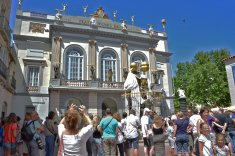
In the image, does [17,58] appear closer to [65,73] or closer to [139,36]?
[65,73]

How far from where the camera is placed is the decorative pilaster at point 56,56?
23.5 metres

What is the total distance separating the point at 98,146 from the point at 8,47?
1706cm

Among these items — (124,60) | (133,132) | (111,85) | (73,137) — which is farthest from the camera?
(124,60)

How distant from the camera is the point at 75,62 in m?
25.5

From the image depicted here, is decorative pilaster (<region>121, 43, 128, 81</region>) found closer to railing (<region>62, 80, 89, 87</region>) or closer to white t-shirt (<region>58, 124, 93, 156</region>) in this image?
railing (<region>62, 80, 89, 87</region>)

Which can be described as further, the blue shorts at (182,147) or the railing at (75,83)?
the railing at (75,83)

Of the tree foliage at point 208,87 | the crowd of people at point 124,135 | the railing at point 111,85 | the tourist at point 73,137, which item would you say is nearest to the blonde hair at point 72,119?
the tourist at point 73,137

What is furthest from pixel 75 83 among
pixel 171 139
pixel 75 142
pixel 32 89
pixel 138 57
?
pixel 75 142

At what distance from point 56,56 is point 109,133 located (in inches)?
747

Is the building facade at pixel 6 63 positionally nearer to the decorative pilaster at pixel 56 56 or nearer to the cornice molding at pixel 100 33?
the decorative pilaster at pixel 56 56

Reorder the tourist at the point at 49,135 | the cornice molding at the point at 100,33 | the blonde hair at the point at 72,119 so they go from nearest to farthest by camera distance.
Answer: the blonde hair at the point at 72,119 → the tourist at the point at 49,135 → the cornice molding at the point at 100,33

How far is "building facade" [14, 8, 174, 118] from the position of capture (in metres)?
23.6

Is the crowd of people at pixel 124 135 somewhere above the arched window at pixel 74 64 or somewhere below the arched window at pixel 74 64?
below

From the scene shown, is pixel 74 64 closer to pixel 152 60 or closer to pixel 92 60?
pixel 92 60
